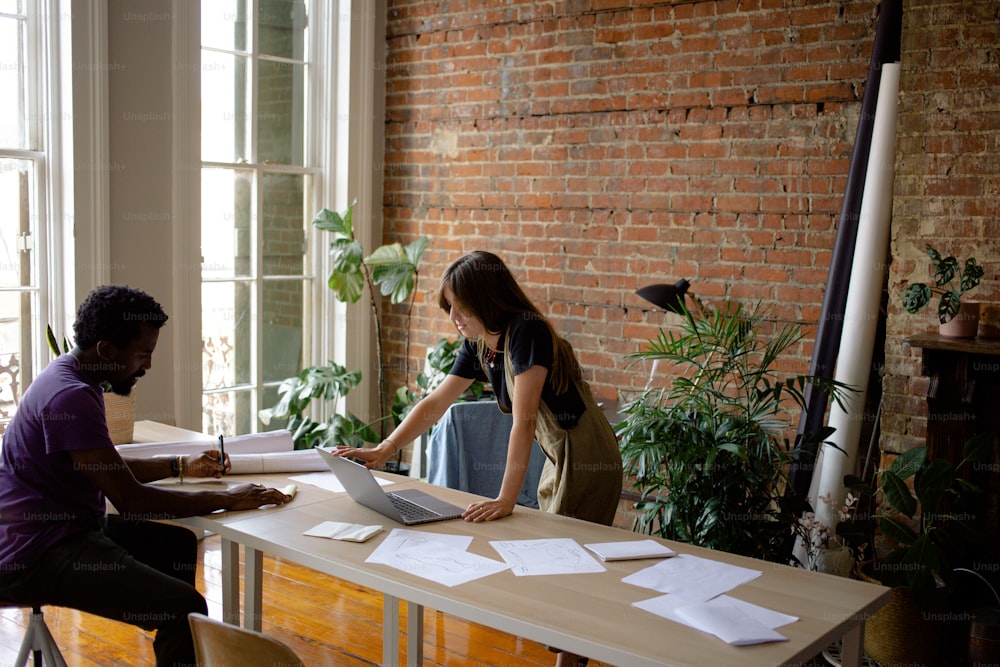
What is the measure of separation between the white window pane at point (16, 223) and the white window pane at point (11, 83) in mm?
122

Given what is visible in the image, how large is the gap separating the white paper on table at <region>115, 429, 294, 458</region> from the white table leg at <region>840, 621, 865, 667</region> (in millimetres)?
2046

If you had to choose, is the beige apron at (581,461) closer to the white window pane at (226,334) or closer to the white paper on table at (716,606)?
the white paper on table at (716,606)

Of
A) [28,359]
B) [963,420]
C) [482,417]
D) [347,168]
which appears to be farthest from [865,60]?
[28,359]

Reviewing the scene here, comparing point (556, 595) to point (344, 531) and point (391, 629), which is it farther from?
point (344, 531)

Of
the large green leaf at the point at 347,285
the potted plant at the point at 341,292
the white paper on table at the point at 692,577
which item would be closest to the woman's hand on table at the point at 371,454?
the white paper on table at the point at 692,577

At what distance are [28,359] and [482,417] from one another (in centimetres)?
221

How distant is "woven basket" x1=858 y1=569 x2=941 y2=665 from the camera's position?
143 inches

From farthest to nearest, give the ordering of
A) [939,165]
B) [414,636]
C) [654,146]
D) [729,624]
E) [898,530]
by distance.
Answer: [654,146]
[939,165]
[898,530]
[414,636]
[729,624]

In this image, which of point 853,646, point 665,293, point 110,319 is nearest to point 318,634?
point 110,319

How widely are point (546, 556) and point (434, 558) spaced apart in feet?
0.95

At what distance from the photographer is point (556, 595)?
2.22 m

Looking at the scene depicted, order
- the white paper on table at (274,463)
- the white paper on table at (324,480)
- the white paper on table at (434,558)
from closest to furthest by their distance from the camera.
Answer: the white paper on table at (434,558)
the white paper on table at (324,480)
the white paper on table at (274,463)

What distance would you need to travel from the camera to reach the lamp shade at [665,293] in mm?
4277

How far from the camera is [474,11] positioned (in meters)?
5.48
